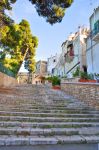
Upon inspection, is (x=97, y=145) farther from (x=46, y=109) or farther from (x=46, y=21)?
(x=46, y=21)

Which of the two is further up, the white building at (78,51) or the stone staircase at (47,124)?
the white building at (78,51)

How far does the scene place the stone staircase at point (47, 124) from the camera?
6848 mm

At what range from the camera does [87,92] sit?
11656 millimetres

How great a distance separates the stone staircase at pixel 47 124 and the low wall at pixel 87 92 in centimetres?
33

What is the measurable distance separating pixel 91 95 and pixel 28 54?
25.7m

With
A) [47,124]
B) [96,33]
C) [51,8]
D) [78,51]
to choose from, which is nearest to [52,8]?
[51,8]

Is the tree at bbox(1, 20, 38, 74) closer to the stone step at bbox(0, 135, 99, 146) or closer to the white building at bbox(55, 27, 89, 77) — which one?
the white building at bbox(55, 27, 89, 77)

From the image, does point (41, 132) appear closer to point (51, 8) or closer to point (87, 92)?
point (87, 92)

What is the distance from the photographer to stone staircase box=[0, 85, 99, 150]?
6848 millimetres

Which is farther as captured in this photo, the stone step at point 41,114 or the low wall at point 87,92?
the low wall at point 87,92

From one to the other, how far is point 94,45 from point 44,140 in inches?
672

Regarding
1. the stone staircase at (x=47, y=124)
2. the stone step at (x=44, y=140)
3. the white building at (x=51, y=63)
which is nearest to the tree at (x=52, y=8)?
the stone staircase at (x=47, y=124)

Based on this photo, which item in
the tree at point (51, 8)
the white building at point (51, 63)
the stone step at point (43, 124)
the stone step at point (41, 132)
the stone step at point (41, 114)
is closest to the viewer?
the stone step at point (41, 132)

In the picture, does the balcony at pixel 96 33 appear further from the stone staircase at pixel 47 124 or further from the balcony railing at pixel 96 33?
the stone staircase at pixel 47 124
